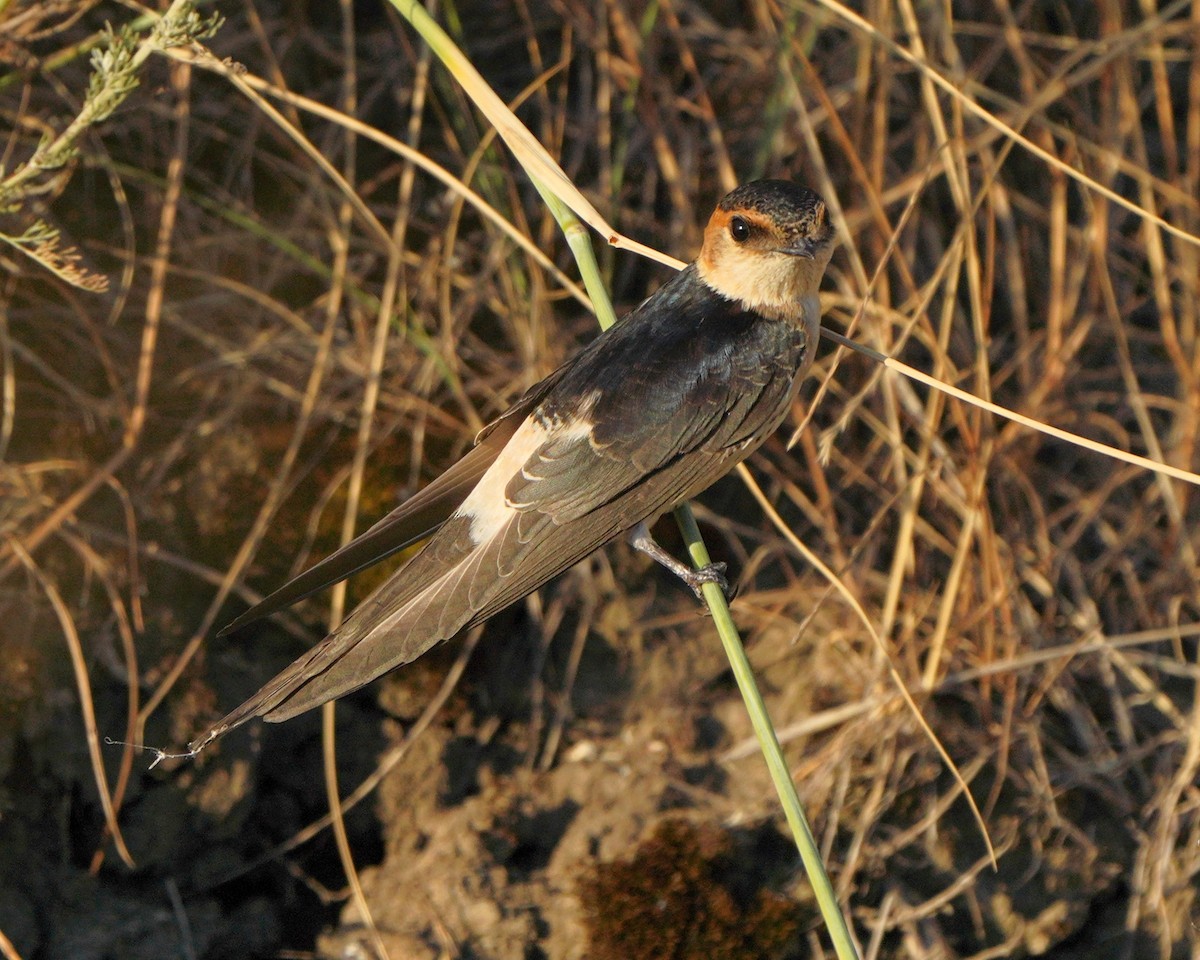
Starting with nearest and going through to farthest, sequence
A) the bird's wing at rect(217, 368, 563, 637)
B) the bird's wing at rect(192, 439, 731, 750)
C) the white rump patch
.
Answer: the bird's wing at rect(192, 439, 731, 750), the bird's wing at rect(217, 368, 563, 637), the white rump patch

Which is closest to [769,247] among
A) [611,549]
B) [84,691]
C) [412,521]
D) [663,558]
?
[663,558]

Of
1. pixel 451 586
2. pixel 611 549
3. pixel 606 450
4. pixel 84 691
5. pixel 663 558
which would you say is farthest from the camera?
pixel 611 549

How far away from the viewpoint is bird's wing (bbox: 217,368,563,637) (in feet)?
5.20

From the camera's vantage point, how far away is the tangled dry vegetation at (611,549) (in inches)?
91.4

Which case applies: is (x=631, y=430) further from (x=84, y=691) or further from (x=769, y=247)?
(x=84, y=691)

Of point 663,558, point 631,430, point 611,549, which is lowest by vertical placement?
point 611,549

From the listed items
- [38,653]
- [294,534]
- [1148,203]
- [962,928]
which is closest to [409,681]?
[294,534]

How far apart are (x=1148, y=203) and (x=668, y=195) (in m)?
0.98

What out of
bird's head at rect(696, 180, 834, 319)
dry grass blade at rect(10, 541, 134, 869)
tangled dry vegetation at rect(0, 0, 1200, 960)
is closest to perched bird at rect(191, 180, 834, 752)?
bird's head at rect(696, 180, 834, 319)

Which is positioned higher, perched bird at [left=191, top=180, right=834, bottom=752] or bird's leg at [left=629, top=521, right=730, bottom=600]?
perched bird at [left=191, top=180, right=834, bottom=752]

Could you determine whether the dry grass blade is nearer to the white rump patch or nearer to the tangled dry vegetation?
the tangled dry vegetation

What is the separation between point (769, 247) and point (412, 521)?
2.06 ft

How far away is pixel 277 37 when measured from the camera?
2730 millimetres

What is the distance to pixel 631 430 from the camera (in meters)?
1.78
